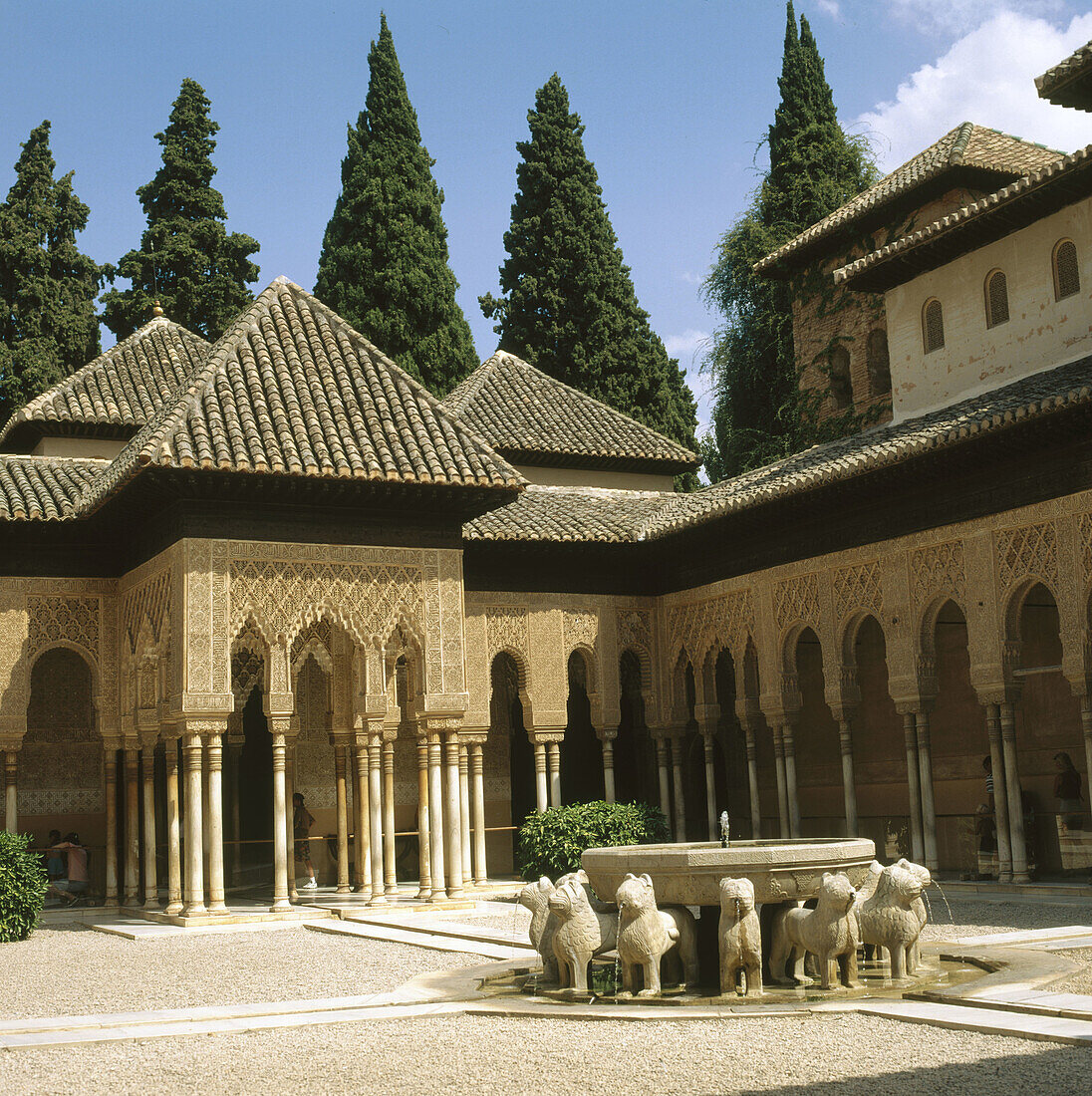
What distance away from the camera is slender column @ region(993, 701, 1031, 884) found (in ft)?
50.8

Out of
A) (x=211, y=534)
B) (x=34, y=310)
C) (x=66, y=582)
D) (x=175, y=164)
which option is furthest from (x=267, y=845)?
(x=175, y=164)

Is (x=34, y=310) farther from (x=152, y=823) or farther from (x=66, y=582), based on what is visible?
(x=152, y=823)

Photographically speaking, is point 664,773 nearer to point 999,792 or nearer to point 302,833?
point 302,833

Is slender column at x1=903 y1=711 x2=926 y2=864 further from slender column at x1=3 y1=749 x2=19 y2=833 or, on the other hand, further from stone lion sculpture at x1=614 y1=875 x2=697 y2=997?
slender column at x1=3 y1=749 x2=19 y2=833

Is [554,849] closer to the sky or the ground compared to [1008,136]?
closer to the ground

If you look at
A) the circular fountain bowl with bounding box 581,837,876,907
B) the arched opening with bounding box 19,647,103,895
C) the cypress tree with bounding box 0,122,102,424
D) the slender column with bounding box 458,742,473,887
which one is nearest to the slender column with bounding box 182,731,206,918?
the slender column with bounding box 458,742,473,887

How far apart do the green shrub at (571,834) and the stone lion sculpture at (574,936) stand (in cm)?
713

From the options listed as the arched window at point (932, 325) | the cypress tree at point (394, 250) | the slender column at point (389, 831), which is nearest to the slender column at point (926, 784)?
the arched window at point (932, 325)

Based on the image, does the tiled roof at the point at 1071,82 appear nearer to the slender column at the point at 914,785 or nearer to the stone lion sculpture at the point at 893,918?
the slender column at the point at 914,785

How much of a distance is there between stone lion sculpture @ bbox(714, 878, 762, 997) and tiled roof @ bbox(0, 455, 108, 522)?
1140cm

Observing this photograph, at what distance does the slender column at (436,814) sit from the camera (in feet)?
54.2

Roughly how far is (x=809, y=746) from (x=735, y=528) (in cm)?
481

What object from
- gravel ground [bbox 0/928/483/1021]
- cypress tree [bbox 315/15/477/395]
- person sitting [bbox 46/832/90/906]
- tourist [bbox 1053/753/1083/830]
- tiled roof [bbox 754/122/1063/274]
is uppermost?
cypress tree [bbox 315/15/477/395]

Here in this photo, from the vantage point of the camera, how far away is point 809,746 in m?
22.8
